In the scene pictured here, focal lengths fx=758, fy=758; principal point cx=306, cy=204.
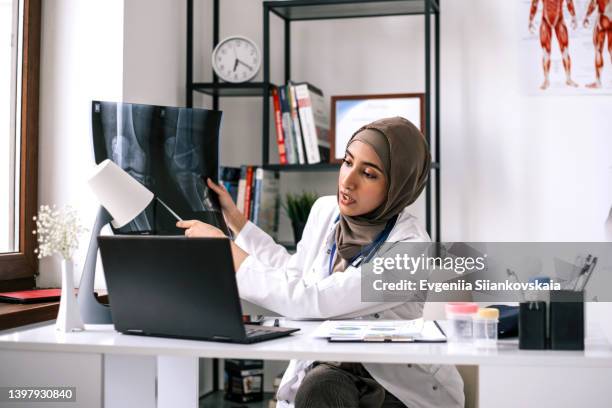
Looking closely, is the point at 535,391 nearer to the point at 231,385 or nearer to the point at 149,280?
the point at 149,280

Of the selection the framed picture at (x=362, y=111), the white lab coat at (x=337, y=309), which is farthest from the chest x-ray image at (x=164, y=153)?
the framed picture at (x=362, y=111)

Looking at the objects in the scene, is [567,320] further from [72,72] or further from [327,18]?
[327,18]

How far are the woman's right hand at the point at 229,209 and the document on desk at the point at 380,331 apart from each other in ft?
1.93

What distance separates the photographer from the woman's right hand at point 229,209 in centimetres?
220

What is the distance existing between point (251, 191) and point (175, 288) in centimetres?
173

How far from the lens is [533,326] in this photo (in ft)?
4.69

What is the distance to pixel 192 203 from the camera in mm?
2127

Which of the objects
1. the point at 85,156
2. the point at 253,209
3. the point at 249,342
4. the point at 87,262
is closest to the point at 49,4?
the point at 85,156

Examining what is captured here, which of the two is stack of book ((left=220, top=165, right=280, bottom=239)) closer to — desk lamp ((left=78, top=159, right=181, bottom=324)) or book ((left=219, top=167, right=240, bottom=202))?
book ((left=219, top=167, right=240, bottom=202))

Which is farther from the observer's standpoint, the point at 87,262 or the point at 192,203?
the point at 192,203

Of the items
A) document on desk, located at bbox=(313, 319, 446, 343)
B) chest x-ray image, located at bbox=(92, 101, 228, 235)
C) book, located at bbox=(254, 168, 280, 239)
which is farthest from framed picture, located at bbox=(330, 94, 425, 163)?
document on desk, located at bbox=(313, 319, 446, 343)

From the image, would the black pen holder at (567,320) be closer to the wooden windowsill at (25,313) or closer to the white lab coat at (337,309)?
the white lab coat at (337,309)

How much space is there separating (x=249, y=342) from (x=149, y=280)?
0.24 metres

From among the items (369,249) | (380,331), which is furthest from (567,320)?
(369,249)
